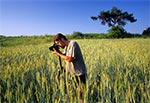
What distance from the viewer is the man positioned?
3.34 metres

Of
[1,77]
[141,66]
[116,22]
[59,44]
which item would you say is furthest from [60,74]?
[116,22]

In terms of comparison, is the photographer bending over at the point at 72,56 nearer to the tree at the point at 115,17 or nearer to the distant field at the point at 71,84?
the distant field at the point at 71,84

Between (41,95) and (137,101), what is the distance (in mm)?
1144

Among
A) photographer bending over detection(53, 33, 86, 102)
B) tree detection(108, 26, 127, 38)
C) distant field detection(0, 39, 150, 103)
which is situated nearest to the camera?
distant field detection(0, 39, 150, 103)

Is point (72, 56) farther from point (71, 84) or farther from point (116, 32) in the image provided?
point (116, 32)

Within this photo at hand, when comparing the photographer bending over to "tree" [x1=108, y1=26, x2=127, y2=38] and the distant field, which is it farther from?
"tree" [x1=108, y1=26, x2=127, y2=38]

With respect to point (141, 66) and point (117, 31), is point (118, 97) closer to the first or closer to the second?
point (141, 66)

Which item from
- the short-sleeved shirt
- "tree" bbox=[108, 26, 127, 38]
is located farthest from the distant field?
"tree" bbox=[108, 26, 127, 38]

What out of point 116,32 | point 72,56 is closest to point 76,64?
point 72,56

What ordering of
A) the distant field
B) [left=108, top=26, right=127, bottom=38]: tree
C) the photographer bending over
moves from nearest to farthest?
1. the distant field
2. the photographer bending over
3. [left=108, top=26, right=127, bottom=38]: tree

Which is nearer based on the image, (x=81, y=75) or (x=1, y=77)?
(x=81, y=75)

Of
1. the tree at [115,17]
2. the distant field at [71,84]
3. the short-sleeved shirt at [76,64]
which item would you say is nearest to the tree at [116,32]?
the tree at [115,17]

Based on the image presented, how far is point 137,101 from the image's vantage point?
3.43 metres

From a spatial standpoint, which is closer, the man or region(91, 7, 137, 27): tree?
the man
